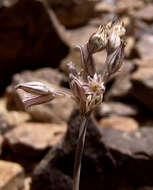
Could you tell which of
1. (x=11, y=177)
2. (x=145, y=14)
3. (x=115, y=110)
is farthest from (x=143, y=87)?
(x=145, y=14)

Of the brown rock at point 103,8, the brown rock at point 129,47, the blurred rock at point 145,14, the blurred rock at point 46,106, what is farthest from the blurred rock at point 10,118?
the blurred rock at point 145,14

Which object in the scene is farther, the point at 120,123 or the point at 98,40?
the point at 120,123

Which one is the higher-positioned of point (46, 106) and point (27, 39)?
point (27, 39)

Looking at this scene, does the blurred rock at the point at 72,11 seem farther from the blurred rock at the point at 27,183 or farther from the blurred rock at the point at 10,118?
the blurred rock at the point at 27,183

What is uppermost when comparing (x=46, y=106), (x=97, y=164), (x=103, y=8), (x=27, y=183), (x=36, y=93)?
(x=103, y=8)

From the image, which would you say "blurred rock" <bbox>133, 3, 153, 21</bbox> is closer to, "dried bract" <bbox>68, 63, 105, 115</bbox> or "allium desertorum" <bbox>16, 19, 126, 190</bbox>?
"allium desertorum" <bbox>16, 19, 126, 190</bbox>

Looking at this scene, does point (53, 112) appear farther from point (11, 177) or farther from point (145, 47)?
point (145, 47)

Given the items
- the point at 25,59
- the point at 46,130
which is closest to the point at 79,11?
the point at 25,59
